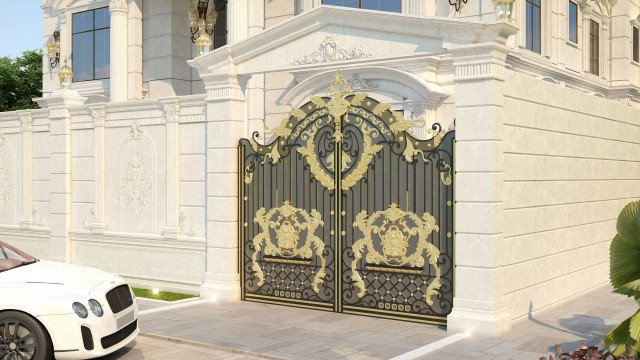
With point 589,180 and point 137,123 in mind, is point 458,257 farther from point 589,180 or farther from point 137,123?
point 137,123

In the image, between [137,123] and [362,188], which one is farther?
[137,123]

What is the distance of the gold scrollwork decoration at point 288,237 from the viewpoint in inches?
408

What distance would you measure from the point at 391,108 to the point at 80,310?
5973 mm

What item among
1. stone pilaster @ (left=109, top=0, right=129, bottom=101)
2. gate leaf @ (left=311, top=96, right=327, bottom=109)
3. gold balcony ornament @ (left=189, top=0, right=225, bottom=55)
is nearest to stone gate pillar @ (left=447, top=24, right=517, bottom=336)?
gate leaf @ (left=311, top=96, right=327, bottom=109)

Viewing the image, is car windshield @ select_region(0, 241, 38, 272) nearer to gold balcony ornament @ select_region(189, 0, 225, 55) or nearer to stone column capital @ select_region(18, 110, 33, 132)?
stone column capital @ select_region(18, 110, 33, 132)

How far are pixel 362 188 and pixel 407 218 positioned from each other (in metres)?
0.77

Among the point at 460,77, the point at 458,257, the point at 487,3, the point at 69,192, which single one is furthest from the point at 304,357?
the point at 487,3

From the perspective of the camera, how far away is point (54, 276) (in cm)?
783

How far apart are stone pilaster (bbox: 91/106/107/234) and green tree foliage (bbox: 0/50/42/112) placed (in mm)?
36073

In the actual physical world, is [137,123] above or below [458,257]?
above

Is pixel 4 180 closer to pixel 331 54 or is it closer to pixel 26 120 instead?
pixel 26 120

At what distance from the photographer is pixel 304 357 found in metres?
7.85

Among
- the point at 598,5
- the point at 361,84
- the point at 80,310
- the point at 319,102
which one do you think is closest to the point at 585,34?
the point at 598,5

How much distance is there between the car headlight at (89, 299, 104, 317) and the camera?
7.46 m
